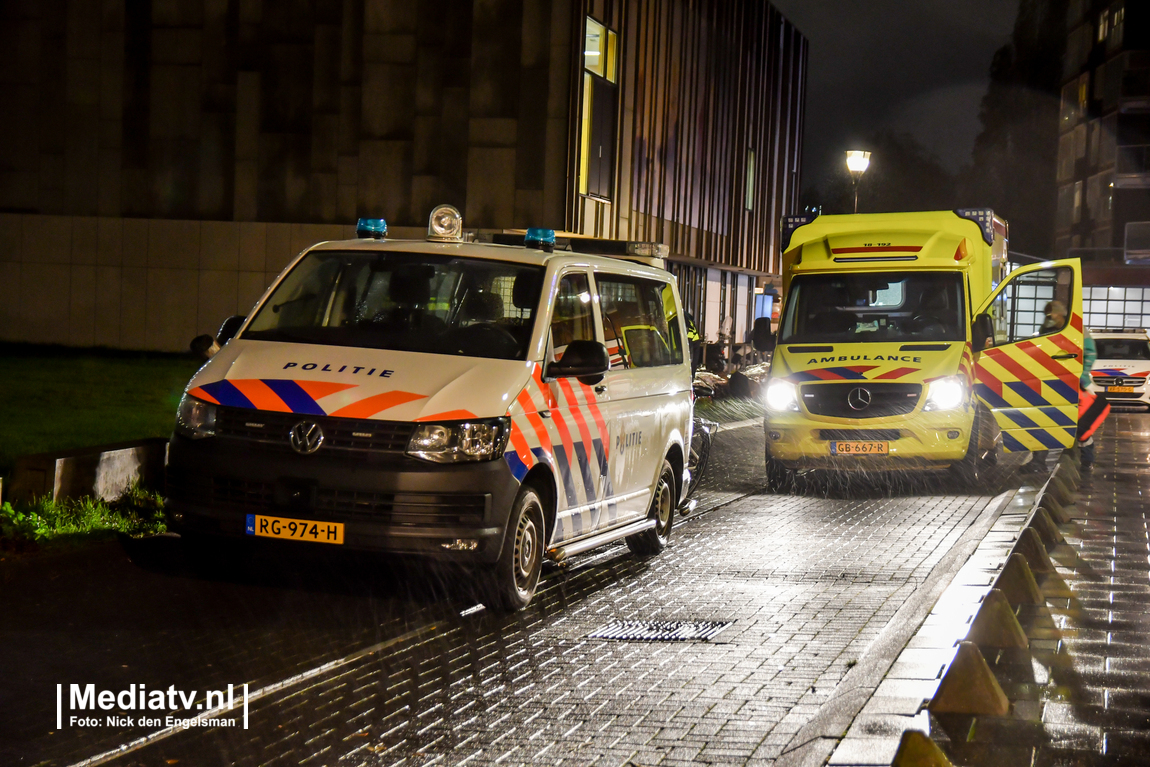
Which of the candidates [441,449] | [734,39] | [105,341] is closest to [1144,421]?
[734,39]

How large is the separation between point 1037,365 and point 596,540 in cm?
845

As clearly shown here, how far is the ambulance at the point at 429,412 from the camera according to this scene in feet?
22.6

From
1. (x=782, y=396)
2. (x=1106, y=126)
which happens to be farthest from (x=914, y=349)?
(x=1106, y=126)

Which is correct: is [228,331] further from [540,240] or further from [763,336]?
[763,336]

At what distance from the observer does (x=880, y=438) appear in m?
14.0

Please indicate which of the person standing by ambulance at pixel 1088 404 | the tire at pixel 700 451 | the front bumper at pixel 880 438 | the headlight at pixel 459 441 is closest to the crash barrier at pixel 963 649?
the headlight at pixel 459 441

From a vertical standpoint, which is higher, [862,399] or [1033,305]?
[1033,305]

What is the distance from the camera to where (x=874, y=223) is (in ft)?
51.6

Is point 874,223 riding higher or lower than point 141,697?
higher

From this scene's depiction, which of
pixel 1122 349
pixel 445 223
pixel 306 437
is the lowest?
pixel 306 437

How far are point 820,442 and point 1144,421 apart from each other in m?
17.7

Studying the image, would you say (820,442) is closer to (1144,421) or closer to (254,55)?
(1144,421)

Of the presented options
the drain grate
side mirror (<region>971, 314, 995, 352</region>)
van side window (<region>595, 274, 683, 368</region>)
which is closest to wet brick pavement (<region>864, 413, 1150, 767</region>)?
the drain grate

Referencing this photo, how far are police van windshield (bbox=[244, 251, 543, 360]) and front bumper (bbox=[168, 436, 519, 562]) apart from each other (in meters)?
0.90
